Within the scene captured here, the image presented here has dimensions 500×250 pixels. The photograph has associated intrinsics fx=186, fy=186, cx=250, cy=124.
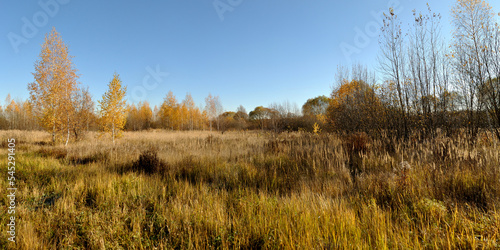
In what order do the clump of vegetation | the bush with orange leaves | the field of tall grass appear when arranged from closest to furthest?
1. the field of tall grass
2. the clump of vegetation
3. the bush with orange leaves

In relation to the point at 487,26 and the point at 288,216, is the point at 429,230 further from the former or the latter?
the point at 487,26

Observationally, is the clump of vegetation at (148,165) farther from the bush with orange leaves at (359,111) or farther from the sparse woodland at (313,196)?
the bush with orange leaves at (359,111)

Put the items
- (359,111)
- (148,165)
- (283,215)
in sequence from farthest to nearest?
(359,111), (148,165), (283,215)

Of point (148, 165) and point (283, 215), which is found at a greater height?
point (148, 165)

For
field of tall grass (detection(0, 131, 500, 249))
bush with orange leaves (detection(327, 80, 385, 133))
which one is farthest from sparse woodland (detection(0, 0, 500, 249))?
bush with orange leaves (detection(327, 80, 385, 133))

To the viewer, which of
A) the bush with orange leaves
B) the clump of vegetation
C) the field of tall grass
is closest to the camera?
the field of tall grass

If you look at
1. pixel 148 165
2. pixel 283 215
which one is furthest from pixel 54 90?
pixel 283 215

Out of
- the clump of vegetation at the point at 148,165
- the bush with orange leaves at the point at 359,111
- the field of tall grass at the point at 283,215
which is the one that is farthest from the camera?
the bush with orange leaves at the point at 359,111

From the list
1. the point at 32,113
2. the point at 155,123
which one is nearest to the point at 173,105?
the point at 155,123

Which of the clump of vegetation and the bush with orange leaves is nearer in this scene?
the clump of vegetation

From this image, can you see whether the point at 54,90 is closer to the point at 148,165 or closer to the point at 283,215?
the point at 148,165

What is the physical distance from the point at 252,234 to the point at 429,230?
162 cm

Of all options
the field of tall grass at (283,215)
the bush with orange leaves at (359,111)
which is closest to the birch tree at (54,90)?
the field of tall grass at (283,215)

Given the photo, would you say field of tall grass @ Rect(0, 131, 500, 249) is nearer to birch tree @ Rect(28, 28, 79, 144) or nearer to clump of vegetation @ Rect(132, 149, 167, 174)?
clump of vegetation @ Rect(132, 149, 167, 174)
